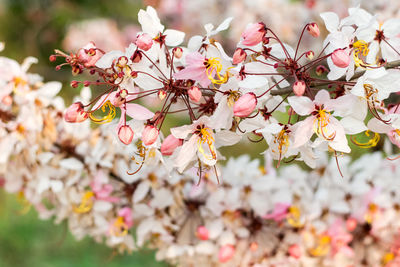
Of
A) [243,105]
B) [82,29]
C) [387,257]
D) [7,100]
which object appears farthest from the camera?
[82,29]

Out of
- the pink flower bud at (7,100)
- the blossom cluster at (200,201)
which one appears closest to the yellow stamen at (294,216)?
the blossom cluster at (200,201)

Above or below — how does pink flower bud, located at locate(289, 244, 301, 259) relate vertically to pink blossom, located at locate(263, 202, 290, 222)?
below

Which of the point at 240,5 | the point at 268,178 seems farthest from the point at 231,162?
the point at 240,5

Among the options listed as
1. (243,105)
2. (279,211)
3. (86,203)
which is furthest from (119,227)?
(243,105)

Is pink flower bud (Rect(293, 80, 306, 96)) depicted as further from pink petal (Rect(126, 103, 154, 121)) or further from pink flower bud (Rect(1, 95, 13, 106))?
pink flower bud (Rect(1, 95, 13, 106))

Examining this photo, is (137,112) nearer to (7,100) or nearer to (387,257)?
(7,100)

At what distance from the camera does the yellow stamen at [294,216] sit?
586 millimetres

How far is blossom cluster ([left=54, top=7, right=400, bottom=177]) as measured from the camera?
0.36m

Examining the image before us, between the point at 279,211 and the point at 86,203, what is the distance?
23 centimetres

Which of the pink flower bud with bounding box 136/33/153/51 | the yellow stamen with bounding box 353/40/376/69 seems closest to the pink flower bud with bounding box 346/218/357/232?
the yellow stamen with bounding box 353/40/376/69

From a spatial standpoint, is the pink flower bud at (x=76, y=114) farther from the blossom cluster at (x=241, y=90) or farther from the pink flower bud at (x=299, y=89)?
the pink flower bud at (x=299, y=89)

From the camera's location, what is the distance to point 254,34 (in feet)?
1.19

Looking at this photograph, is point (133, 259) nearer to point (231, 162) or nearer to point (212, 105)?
point (231, 162)

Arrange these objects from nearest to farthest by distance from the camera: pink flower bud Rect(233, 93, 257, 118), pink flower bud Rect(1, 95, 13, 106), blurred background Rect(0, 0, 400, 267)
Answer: pink flower bud Rect(233, 93, 257, 118)
pink flower bud Rect(1, 95, 13, 106)
blurred background Rect(0, 0, 400, 267)
